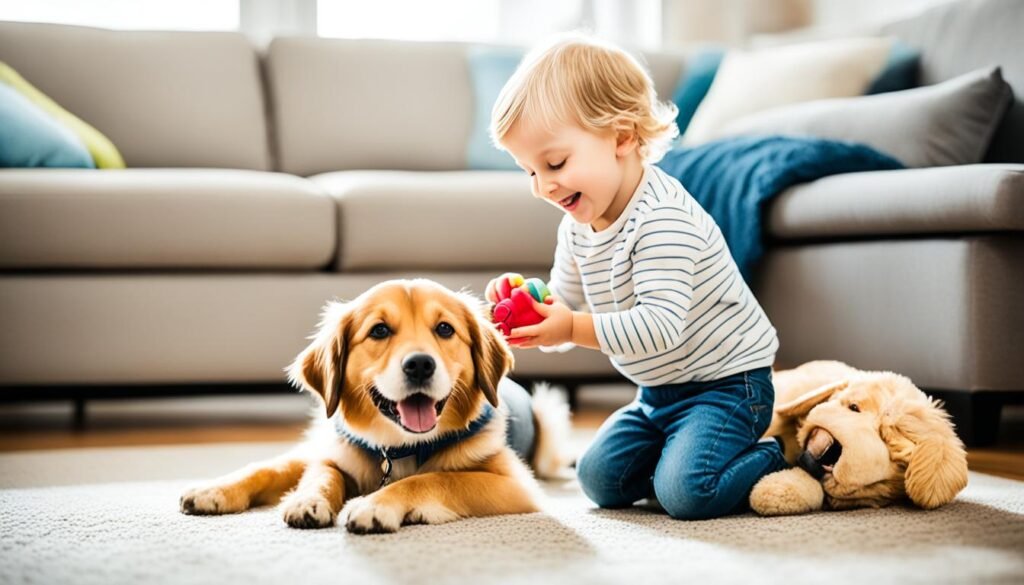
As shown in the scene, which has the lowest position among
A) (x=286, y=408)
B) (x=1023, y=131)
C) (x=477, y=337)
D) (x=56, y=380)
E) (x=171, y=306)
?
(x=286, y=408)

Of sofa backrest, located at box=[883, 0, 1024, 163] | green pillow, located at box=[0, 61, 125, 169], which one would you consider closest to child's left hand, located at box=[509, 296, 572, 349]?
sofa backrest, located at box=[883, 0, 1024, 163]

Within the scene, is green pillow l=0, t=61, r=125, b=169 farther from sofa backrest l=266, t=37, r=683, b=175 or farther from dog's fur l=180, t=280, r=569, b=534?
dog's fur l=180, t=280, r=569, b=534

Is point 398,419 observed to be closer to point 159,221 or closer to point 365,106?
point 159,221

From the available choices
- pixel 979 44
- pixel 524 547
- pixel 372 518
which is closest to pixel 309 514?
pixel 372 518

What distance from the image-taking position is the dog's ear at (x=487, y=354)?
184cm

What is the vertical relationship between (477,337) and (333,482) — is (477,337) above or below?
above

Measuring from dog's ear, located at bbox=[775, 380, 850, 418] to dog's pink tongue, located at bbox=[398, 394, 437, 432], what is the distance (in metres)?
0.72

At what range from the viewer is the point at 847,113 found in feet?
10.1

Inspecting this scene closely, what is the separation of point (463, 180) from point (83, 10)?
8.20ft

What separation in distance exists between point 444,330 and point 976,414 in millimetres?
1286

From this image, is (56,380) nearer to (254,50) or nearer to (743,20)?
(254,50)

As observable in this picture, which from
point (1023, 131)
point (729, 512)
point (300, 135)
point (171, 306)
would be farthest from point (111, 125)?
point (1023, 131)

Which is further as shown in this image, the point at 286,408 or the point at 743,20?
the point at 743,20

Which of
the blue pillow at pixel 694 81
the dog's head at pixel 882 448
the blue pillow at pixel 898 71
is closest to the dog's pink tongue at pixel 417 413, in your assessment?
the dog's head at pixel 882 448
